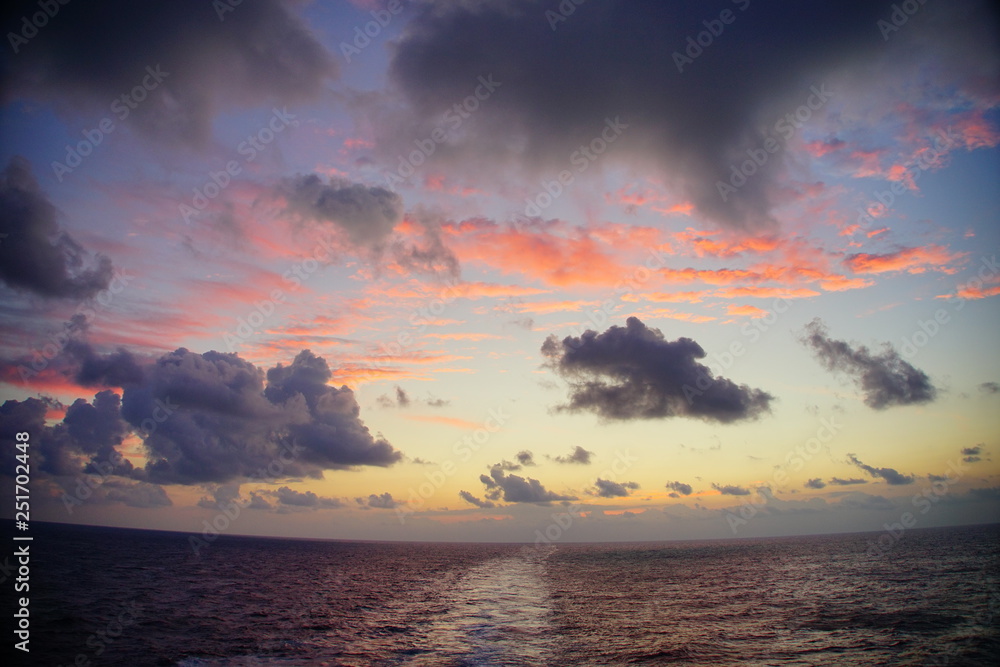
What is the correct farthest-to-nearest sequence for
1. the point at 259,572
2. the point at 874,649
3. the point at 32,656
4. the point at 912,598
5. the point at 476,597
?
the point at 259,572
the point at 476,597
the point at 912,598
the point at 874,649
the point at 32,656

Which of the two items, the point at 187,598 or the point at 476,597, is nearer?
the point at 187,598

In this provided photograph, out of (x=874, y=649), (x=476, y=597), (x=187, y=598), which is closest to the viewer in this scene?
(x=874, y=649)

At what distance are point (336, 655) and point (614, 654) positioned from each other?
18.0m

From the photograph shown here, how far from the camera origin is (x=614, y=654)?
106 ft

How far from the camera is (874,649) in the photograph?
103 ft

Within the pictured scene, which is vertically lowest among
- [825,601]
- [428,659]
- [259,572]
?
[259,572]

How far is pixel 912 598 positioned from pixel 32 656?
232 feet

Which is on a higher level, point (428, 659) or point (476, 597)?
point (428, 659)

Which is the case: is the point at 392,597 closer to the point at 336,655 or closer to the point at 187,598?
the point at 187,598

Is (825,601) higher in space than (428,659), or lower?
lower

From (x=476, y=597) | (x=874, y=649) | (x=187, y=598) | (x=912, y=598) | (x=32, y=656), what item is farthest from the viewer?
(x=476, y=597)

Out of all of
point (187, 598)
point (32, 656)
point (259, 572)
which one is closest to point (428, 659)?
point (32, 656)

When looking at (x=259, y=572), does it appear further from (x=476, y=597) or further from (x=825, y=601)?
(x=825, y=601)

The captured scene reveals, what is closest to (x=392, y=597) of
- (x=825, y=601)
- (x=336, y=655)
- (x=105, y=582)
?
(x=336, y=655)
